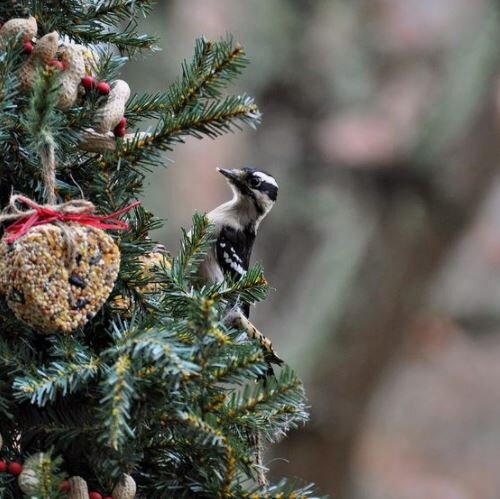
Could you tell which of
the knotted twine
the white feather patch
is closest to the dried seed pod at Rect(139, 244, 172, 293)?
the knotted twine

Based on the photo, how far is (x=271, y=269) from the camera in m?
4.98

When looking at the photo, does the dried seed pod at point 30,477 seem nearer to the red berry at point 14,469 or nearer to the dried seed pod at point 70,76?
the red berry at point 14,469

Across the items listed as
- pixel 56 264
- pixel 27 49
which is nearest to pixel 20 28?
pixel 27 49

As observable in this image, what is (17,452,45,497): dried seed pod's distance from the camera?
0.82 meters

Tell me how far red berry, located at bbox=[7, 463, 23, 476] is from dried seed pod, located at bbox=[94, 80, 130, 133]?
0.35 meters

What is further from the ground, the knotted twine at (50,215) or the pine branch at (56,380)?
the knotted twine at (50,215)

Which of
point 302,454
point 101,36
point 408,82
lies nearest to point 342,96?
point 408,82

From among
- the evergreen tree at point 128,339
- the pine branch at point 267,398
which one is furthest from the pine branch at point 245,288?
the pine branch at point 267,398

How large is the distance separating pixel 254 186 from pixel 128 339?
97 cm

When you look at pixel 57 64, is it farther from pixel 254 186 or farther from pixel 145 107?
pixel 254 186

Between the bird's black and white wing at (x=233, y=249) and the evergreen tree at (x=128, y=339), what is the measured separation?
0.59 meters

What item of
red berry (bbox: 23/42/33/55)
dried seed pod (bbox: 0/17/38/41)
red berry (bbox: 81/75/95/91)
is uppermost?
red berry (bbox: 81/75/95/91)

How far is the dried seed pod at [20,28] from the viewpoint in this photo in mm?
928

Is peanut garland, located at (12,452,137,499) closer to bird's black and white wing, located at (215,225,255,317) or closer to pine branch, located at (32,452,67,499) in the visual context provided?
pine branch, located at (32,452,67,499)
